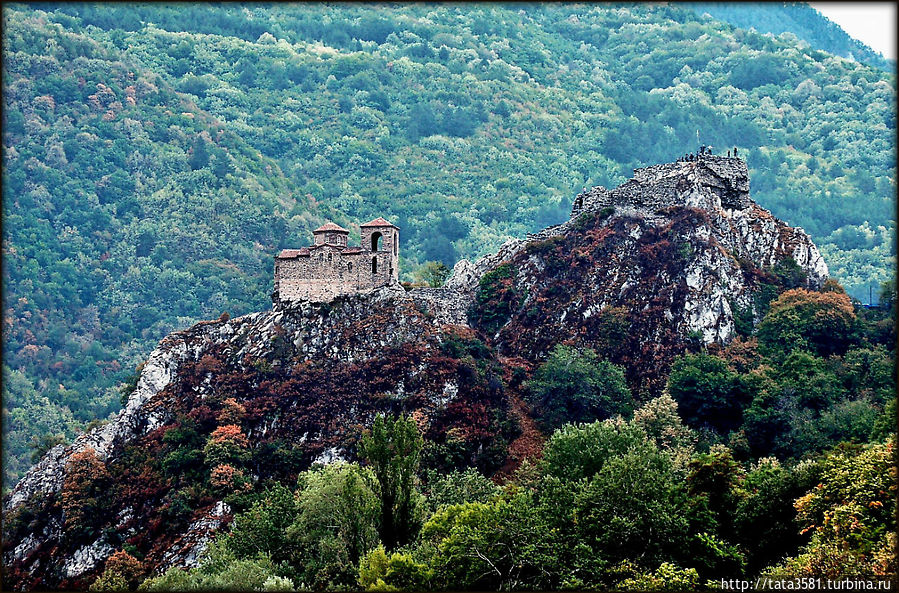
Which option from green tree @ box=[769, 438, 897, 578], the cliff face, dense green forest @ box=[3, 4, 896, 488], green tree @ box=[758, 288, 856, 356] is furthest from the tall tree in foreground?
dense green forest @ box=[3, 4, 896, 488]

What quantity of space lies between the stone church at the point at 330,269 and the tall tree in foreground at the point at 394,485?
56.3 ft

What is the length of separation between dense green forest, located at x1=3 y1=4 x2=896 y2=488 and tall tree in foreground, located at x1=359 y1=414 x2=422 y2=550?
59320 mm

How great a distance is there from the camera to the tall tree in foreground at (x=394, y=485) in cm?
4872

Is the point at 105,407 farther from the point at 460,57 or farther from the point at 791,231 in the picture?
the point at 460,57

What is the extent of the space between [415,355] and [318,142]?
94.3 m

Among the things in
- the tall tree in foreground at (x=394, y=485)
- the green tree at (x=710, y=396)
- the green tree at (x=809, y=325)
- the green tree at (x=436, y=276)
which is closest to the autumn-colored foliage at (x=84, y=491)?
the tall tree in foreground at (x=394, y=485)

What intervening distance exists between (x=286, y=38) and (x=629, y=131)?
52.6 meters

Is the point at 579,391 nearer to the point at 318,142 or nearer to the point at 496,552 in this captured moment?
the point at 496,552

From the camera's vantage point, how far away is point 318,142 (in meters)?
155

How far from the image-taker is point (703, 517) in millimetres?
45562

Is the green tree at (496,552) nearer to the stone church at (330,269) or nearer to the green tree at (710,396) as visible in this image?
the green tree at (710,396)

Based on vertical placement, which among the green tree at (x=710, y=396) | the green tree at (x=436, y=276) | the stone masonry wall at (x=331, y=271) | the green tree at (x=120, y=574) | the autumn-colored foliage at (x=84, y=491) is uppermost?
the stone masonry wall at (x=331, y=271)

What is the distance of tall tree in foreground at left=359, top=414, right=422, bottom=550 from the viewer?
48719 mm

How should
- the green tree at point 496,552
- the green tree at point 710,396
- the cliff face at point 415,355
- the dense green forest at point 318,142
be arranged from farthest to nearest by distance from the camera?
the dense green forest at point 318,142, the green tree at point 710,396, the cliff face at point 415,355, the green tree at point 496,552
